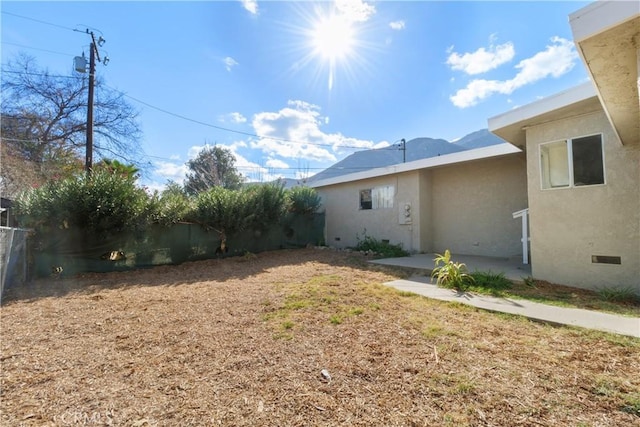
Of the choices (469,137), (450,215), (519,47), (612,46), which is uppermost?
(469,137)

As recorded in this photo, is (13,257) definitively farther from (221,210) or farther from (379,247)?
(379,247)

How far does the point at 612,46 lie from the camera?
225 centimetres

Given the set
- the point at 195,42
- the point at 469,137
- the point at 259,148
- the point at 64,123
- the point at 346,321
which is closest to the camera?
the point at 346,321

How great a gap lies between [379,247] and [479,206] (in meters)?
3.38

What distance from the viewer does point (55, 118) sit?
12977 mm

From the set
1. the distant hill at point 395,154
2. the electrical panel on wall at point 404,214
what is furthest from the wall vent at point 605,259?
the distant hill at point 395,154

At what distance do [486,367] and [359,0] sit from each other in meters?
7.58

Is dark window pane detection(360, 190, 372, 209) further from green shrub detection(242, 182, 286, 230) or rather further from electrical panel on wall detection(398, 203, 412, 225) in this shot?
green shrub detection(242, 182, 286, 230)

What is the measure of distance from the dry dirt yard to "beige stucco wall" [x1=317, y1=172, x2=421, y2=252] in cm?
550

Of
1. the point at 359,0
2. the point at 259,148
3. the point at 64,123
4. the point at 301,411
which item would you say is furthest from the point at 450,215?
the point at 64,123

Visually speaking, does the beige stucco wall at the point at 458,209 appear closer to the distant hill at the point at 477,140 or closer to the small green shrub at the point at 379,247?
the small green shrub at the point at 379,247

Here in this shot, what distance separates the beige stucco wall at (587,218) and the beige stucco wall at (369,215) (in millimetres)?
3992

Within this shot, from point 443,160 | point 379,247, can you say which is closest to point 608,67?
point 443,160

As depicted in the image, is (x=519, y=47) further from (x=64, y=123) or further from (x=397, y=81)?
(x=64, y=123)
